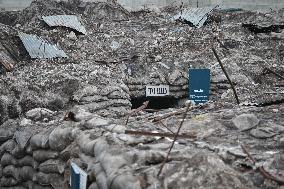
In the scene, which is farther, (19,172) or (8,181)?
(8,181)

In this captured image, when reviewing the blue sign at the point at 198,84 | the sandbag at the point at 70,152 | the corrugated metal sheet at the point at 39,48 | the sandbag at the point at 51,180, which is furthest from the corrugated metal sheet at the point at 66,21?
the sandbag at the point at 70,152

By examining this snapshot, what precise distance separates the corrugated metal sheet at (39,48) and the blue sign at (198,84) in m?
2.00

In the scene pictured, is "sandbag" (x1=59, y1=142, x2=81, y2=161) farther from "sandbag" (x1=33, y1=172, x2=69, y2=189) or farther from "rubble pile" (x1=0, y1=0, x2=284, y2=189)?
"sandbag" (x1=33, y1=172, x2=69, y2=189)

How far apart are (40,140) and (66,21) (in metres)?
4.57

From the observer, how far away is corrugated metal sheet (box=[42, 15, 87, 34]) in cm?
739

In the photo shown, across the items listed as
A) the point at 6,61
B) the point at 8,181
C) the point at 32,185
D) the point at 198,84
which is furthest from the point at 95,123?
the point at 6,61

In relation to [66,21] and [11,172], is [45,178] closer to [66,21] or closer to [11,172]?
[11,172]

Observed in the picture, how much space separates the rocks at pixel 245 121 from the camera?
276 cm

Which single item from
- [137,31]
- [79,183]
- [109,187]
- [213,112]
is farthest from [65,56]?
[109,187]

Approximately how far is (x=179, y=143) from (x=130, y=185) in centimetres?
58

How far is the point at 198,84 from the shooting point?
564 cm

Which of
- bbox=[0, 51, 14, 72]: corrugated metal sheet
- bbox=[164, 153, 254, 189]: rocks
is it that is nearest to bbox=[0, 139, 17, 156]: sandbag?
bbox=[0, 51, 14, 72]: corrugated metal sheet

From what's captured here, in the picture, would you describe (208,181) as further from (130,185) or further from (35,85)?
(35,85)

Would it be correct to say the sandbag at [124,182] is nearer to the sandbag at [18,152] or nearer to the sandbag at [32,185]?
the sandbag at [32,185]
